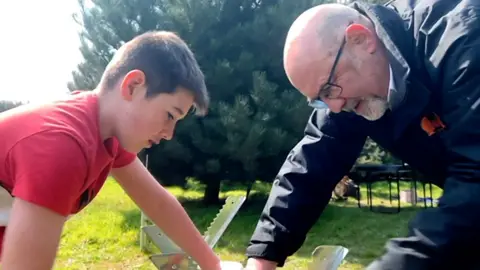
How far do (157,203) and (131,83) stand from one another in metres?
0.52

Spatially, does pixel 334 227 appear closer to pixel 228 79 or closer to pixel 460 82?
pixel 228 79

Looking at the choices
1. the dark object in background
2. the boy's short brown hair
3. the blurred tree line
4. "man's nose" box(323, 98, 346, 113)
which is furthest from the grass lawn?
the boy's short brown hair

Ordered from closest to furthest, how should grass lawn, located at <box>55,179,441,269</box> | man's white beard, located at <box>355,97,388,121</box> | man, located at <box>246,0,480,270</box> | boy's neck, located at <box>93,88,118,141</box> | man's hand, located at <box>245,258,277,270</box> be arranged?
1. man, located at <box>246,0,480,270</box>
2. boy's neck, located at <box>93,88,118,141</box>
3. man's white beard, located at <box>355,97,388,121</box>
4. man's hand, located at <box>245,258,277,270</box>
5. grass lawn, located at <box>55,179,441,269</box>

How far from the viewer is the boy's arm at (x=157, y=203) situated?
1.93 metres

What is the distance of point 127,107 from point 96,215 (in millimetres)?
6070

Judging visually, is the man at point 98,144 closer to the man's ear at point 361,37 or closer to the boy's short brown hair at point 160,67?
the boy's short brown hair at point 160,67

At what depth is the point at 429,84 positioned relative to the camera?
147 centimetres

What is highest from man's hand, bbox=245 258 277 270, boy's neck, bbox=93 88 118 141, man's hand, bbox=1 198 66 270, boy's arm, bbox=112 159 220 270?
boy's neck, bbox=93 88 118 141

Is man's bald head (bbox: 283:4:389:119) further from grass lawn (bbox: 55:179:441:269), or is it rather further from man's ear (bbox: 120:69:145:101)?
grass lawn (bbox: 55:179:441:269)

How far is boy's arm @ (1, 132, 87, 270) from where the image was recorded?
1.25 meters

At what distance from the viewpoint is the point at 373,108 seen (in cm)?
173

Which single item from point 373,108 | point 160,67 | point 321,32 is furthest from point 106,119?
point 373,108

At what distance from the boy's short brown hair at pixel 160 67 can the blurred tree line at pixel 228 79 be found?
4640 millimetres

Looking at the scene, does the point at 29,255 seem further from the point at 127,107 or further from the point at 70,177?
the point at 127,107
